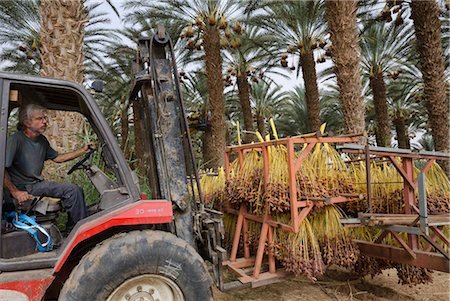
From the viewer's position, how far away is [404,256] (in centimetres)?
446

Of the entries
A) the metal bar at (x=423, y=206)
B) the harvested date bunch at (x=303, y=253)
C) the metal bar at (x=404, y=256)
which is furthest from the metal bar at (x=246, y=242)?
the metal bar at (x=423, y=206)

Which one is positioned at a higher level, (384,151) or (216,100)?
(216,100)

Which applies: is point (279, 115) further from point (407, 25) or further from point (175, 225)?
point (175, 225)

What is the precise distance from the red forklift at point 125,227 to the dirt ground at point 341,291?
1.36 m

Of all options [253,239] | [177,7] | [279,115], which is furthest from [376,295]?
[279,115]

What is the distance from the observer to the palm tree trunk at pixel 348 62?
934cm

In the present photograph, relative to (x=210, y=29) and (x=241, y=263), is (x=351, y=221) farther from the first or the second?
(x=210, y=29)

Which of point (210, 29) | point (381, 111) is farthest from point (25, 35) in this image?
A: point (381, 111)

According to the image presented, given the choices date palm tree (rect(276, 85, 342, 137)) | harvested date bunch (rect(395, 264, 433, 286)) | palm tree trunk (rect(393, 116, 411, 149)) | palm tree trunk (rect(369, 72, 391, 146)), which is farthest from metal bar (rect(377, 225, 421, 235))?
date palm tree (rect(276, 85, 342, 137))

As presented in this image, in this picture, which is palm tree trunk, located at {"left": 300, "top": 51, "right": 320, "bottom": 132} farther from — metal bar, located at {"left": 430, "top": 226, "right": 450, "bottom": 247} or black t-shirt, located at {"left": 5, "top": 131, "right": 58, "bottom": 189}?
black t-shirt, located at {"left": 5, "top": 131, "right": 58, "bottom": 189}

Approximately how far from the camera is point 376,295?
532 centimetres

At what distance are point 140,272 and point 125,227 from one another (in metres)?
0.55

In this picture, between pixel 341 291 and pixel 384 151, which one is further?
pixel 341 291

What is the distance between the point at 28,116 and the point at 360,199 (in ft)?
12.6
